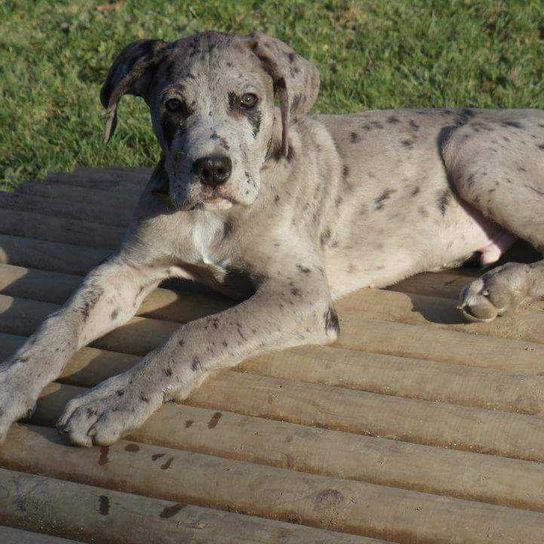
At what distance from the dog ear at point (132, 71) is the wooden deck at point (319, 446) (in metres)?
1.03

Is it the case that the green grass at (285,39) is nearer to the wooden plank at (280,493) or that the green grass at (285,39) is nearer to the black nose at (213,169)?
the black nose at (213,169)

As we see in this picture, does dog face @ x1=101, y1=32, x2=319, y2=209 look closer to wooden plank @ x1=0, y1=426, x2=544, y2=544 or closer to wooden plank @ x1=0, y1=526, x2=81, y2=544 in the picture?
wooden plank @ x1=0, y1=426, x2=544, y2=544

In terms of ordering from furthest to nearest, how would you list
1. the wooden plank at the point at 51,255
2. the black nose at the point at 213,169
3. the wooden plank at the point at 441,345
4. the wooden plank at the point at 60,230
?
the wooden plank at the point at 60,230, the wooden plank at the point at 51,255, the wooden plank at the point at 441,345, the black nose at the point at 213,169

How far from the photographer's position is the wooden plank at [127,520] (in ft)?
10.7

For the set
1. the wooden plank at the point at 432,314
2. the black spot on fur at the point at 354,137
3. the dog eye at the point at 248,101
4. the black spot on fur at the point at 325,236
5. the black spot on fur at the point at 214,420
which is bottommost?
the wooden plank at the point at 432,314

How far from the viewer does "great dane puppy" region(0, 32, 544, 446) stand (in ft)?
13.7

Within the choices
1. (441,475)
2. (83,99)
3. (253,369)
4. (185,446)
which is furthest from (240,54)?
(83,99)

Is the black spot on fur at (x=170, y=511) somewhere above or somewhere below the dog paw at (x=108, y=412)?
below

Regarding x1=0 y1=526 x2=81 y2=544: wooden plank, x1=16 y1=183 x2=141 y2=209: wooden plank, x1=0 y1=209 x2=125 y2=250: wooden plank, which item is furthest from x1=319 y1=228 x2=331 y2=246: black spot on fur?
x1=0 y1=526 x2=81 y2=544: wooden plank

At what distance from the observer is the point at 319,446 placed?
3701 mm

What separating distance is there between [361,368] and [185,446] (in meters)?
0.87

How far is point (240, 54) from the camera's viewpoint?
4582mm

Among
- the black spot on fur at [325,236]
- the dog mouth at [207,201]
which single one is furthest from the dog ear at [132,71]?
the black spot on fur at [325,236]

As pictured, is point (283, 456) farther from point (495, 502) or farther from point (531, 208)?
point (531, 208)
